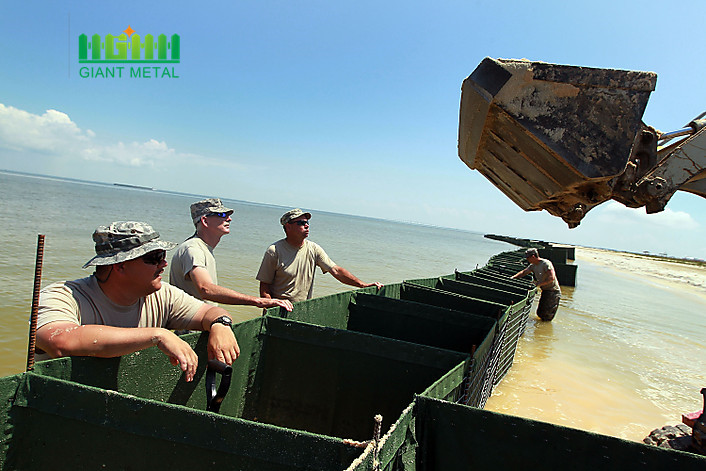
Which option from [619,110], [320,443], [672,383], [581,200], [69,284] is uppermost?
[619,110]

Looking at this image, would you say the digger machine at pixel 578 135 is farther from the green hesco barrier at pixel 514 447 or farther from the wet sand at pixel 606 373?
the wet sand at pixel 606 373

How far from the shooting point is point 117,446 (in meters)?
1.77

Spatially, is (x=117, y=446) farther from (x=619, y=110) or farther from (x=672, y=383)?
(x=672, y=383)

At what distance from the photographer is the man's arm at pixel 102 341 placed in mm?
2066

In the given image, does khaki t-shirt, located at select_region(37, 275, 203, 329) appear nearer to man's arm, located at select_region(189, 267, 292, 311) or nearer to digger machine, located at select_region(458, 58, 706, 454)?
man's arm, located at select_region(189, 267, 292, 311)

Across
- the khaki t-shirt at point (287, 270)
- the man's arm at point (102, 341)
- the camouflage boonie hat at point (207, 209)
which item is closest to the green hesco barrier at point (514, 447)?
the man's arm at point (102, 341)

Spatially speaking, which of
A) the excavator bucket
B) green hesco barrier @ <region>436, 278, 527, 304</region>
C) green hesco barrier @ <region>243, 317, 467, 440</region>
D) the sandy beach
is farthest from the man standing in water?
the sandy beach

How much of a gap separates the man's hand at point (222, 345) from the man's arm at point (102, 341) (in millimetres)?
333

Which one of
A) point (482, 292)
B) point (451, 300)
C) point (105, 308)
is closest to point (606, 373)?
point (482, 292)

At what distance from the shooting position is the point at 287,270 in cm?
511

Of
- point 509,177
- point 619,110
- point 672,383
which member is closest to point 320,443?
point 619,110

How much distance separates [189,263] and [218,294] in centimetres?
41

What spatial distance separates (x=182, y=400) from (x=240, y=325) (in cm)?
63

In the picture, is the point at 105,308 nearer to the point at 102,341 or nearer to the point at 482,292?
the point at 102,341
